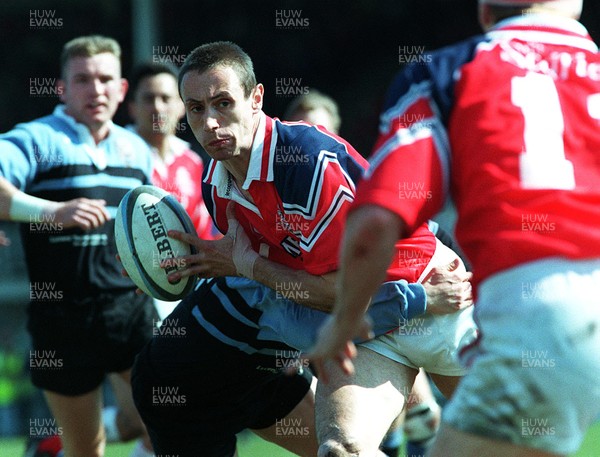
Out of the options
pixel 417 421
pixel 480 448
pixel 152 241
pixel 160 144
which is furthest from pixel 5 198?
pixel 480 448

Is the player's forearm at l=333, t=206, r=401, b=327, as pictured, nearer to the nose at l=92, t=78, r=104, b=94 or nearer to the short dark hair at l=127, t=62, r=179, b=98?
the nose at l=92, t=78, r=104, b=94

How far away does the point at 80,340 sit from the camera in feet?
17.1

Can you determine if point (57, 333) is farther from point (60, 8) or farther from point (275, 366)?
point (60, 8)

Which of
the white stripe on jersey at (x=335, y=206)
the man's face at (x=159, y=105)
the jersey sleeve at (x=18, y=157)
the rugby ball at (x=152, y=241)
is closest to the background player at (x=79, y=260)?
the jersey sleeve at (x=18, y=157)

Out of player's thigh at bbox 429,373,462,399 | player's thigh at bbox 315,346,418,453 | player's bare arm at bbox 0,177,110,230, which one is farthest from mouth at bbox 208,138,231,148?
player's thigh at bbox 429,373,462,399

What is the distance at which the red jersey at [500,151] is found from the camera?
232 cm

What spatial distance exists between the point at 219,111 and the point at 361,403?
120 cm

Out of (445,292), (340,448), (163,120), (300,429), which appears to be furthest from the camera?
(163,120)

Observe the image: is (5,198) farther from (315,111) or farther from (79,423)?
(315,111)

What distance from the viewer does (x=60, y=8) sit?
44.4ft

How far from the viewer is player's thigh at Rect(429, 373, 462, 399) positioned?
161 inches

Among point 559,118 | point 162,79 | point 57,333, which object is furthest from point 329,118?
point 559,118

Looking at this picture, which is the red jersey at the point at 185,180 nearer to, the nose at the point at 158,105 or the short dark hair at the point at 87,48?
the nose at the point at 158,105

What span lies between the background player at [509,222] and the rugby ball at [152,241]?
5.72 ft
